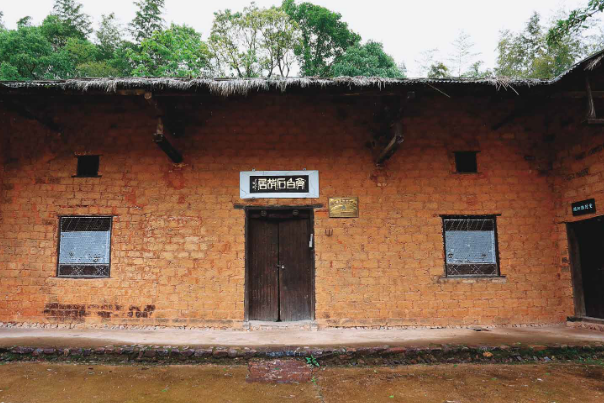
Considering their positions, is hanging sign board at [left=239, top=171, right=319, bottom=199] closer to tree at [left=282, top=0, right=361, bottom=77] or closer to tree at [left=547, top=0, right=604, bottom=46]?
tree at [left=547, top=0, right=604, bottom=46]

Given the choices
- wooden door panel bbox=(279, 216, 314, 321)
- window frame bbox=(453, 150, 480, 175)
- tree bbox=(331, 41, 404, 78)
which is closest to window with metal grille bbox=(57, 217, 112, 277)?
wooden door panel bbox=(279, 216, 314, 321)

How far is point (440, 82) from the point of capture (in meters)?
5.50

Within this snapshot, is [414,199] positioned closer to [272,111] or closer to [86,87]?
[272,111]

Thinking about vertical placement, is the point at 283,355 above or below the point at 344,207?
below

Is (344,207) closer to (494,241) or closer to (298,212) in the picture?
(298,212)

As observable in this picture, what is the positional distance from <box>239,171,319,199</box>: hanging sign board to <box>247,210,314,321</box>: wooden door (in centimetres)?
30

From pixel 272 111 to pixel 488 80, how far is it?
11.3ft

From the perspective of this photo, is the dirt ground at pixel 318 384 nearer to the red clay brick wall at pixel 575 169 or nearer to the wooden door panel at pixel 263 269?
the wooden door panel at pixel 263 269

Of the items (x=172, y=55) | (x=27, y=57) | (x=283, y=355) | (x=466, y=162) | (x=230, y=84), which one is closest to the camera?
(x=283, y=355)

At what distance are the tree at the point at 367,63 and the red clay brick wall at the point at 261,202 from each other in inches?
478

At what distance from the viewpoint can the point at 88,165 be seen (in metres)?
6.75

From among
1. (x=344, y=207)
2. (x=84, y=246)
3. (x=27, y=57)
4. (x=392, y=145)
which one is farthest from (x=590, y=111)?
(x=27, y=57)

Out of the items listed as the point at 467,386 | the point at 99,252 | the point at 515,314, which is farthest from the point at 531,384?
the point at 99,252

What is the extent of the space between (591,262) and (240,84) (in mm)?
6264
